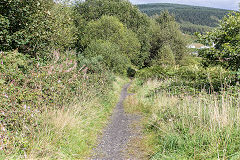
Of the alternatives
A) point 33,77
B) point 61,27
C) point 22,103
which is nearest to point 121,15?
point 61,27

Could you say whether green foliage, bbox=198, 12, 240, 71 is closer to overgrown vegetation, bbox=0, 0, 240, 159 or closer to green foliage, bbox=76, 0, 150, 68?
overgrown vegetation, bbox=0, 0, 240, 159

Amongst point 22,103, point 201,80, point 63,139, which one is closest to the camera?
point 22,103

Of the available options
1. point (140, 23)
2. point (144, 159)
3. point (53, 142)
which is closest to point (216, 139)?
point (144, 159)

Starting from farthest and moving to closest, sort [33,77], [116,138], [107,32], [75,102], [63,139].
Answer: [107,32] < [75,102] < [116,138] < [33,77] < [63,139]

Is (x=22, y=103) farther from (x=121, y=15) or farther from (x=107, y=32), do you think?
(x=121, y=15)

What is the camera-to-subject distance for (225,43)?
764 centimetres

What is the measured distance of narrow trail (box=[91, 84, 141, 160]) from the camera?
4438 millimetres

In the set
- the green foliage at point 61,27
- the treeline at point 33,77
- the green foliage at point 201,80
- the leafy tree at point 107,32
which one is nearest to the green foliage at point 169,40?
the leafy tree at point 107,32

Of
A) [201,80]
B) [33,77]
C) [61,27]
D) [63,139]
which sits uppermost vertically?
[61,27]

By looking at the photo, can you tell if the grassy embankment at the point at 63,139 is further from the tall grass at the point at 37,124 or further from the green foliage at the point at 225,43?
the green foliage at the point at 225,43

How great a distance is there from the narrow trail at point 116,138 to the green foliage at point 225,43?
4.25m

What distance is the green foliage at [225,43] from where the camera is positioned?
785 centimetres

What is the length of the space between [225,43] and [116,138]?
18.6 feet

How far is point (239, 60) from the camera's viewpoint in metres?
7.85
